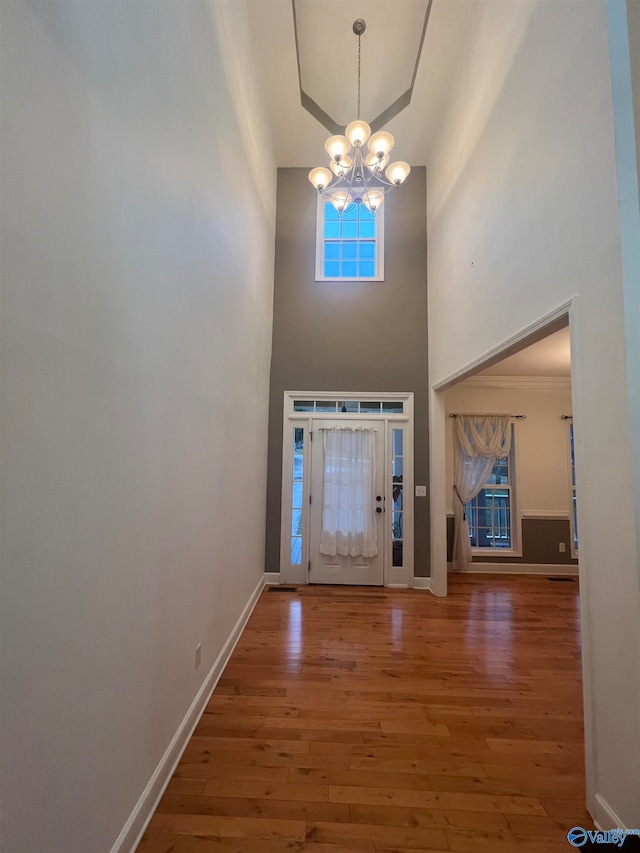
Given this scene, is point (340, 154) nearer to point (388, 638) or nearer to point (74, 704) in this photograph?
point (74, 704)

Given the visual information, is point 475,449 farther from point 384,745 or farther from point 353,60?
point 353,60

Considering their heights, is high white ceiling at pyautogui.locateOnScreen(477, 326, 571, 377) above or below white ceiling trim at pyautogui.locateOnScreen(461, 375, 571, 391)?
above

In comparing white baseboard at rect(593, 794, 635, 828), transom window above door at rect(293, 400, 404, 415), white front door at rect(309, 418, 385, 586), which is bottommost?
white baseboard at rect(593, 794, 635, 828)

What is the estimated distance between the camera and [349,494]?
434 cm

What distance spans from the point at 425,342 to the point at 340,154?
7.22 feet

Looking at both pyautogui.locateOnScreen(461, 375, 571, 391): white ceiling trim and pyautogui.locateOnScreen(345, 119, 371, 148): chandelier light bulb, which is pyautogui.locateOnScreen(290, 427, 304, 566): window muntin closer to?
pyautogui.locateOnScreen(461, 375, 571, 391): white ceiling trim

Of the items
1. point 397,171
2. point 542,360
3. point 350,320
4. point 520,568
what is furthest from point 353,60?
point 520,568

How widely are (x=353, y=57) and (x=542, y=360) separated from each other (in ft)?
12.5

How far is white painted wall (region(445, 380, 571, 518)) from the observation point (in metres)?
5.16

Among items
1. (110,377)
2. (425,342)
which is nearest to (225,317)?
(110,377)

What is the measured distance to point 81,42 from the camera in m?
1.01

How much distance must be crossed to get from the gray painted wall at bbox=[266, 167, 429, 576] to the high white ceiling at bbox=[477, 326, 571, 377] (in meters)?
1.04

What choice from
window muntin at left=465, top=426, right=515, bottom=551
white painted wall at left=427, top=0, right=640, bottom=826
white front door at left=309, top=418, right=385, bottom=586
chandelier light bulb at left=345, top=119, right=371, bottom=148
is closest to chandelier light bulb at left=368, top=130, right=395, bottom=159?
chandelier light bulb at left=345, top=119, right=371, bottom=148

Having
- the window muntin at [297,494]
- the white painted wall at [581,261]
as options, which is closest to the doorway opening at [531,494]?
the white painted wall at [581,261]
